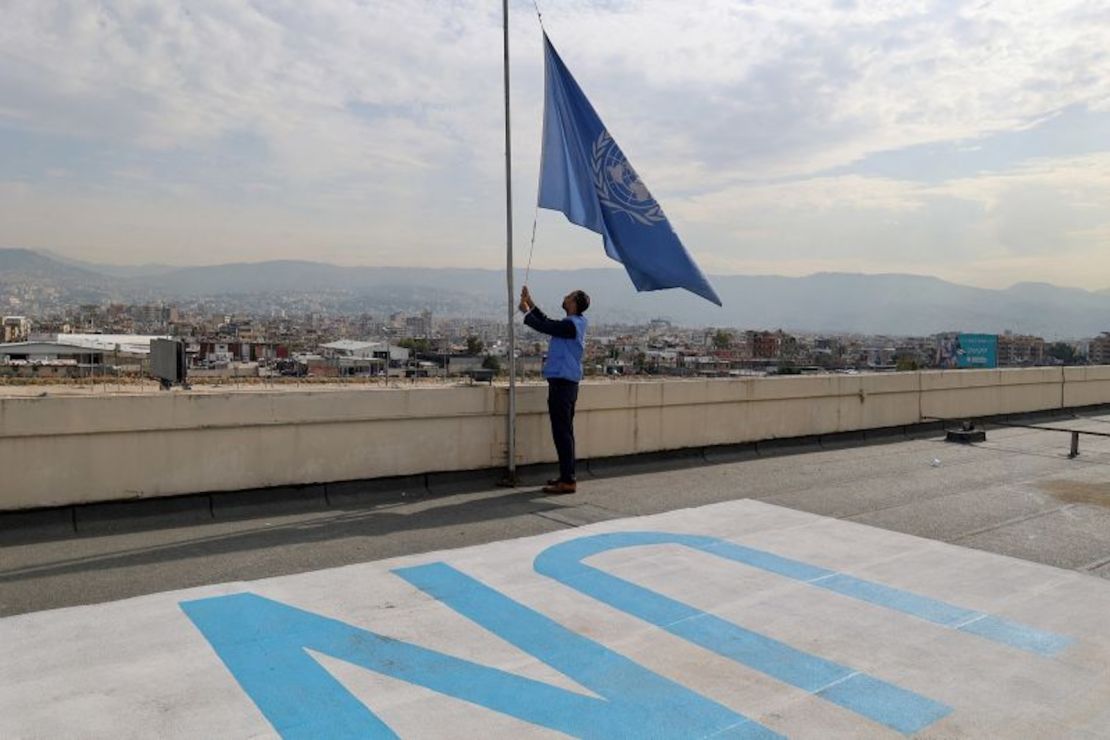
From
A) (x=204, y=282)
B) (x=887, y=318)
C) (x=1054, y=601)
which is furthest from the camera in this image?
(x=204, y=282)

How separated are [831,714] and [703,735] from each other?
1.98 ft

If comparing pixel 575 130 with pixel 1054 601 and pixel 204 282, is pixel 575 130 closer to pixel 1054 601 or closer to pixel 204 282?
pixel 1054 601

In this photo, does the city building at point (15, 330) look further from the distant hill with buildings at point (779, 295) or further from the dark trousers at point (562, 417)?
the dark trousers at point (562, 417)

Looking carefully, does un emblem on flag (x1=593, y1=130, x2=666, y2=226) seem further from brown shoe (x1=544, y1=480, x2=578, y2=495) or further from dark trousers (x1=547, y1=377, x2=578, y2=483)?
brown shoe (x1=544, y1=480, x2=578, y2=495)

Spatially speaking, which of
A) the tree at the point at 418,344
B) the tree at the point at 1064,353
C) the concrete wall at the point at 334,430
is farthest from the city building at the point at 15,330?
the tree at the point at 1064,353

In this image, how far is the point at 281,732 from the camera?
10.4ft

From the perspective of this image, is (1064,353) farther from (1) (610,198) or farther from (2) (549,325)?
(2) (549,325)

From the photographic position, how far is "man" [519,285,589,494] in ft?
25.8

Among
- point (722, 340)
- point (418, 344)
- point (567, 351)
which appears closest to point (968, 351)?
point (722, 340)

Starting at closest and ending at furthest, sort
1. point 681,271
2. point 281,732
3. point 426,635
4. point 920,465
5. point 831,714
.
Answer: point 281,732 < point 831,714 < point 426,635 < point 681,271 < point 920,465

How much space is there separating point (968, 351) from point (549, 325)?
12332mm

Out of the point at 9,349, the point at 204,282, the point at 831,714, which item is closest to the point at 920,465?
the point at 831,714

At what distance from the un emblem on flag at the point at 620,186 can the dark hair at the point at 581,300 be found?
0.97m

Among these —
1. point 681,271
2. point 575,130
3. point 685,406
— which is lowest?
point 685,406
